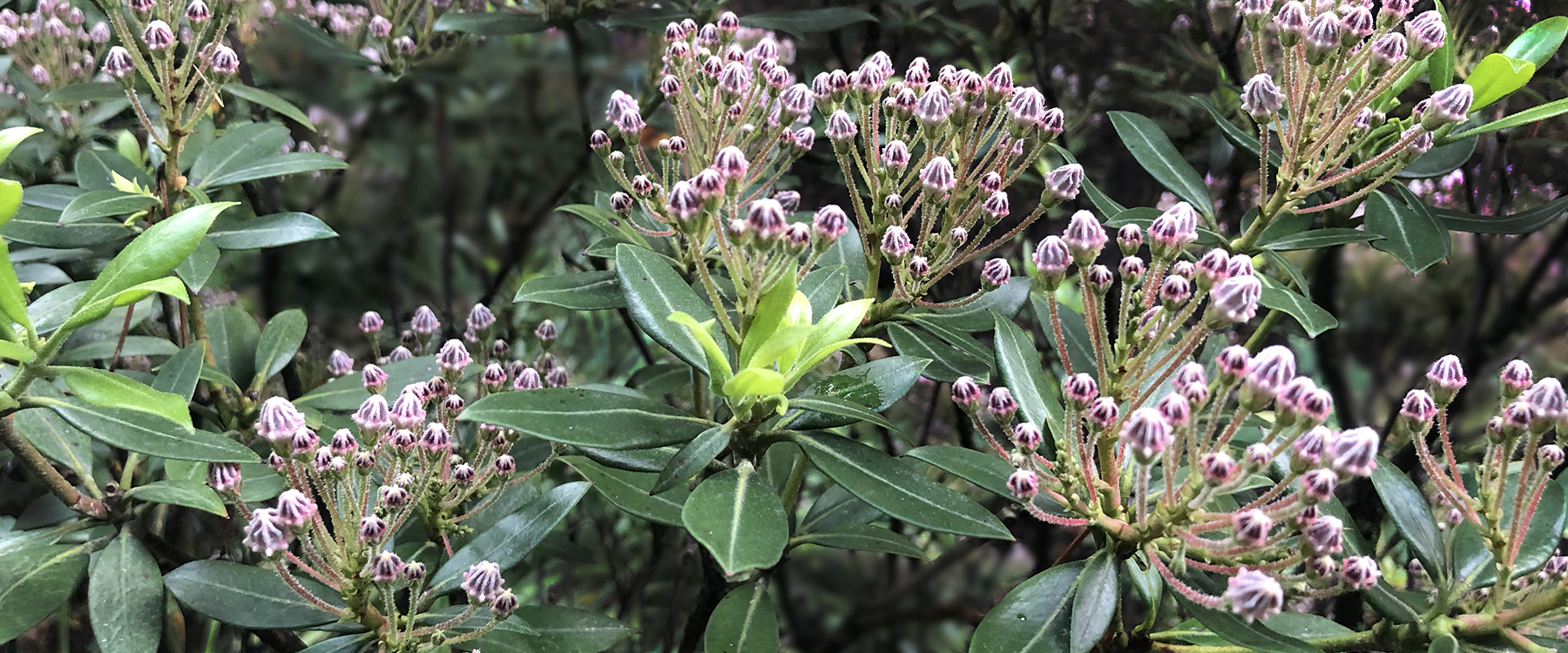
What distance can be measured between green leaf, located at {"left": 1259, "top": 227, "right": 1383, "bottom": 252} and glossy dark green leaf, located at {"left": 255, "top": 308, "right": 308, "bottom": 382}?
1.14 meters

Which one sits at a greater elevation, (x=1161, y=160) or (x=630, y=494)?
(x=1161, y=160)

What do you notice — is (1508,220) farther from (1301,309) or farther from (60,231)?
(60,231)

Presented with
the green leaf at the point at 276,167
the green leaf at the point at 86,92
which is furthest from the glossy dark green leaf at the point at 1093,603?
the green leaf at the point at 86,92

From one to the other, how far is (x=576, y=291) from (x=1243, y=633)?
2.16 ft

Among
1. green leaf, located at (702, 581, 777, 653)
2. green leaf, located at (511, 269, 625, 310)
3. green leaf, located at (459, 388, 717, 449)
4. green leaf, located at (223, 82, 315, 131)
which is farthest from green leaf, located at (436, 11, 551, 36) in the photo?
green leaf, located at (702, 581, 777, 653)

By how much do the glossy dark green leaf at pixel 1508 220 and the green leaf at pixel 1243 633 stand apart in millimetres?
582

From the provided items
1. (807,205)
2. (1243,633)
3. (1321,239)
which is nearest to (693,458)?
(1243,633)

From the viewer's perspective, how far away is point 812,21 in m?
1.54

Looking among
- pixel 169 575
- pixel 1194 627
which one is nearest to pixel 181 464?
pixel 169 575

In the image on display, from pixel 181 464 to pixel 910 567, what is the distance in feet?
2.87

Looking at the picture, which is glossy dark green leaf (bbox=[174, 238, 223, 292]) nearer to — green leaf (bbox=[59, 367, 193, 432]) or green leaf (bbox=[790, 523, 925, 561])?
green leaf (bbox=[59, 367, 193, 432])

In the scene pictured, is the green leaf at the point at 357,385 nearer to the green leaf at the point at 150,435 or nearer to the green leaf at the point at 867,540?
the green leaf at the point at 150,435

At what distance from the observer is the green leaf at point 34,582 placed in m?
0.80

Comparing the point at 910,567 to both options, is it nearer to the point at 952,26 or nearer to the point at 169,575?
the point at 169,575
